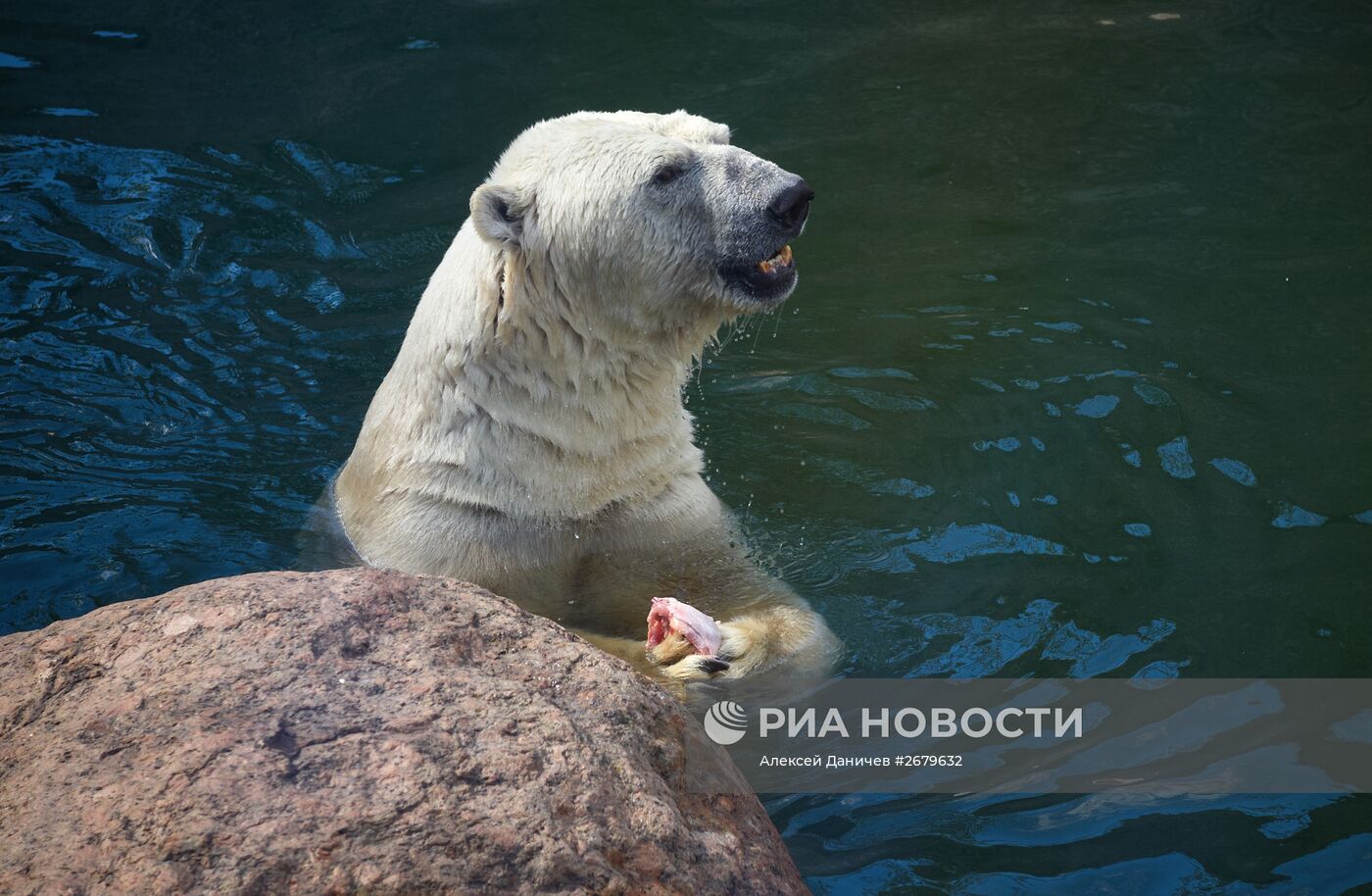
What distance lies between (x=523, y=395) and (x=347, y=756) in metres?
1.69

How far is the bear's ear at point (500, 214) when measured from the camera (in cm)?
360

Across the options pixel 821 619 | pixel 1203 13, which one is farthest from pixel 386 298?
pixel 1203 13

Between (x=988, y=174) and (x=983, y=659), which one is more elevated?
(x=988, y=174)

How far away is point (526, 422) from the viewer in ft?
12.6

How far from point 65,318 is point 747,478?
3371 mm

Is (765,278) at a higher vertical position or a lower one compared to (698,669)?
higher

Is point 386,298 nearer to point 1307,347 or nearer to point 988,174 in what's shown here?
point 988,174

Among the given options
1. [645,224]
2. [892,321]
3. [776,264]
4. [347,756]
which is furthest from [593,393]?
[892,321]

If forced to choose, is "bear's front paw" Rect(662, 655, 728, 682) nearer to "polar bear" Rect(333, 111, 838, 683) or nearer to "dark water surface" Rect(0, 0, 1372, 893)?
"polar bear" Rect(333, 111, 838, 683)

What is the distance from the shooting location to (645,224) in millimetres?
3691

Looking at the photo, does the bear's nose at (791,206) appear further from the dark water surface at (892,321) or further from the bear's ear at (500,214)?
the dark water surface at (892,321)

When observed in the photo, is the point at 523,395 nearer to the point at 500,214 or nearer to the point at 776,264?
the point at 500,214

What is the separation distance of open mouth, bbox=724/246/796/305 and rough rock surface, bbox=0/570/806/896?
135 centimetres

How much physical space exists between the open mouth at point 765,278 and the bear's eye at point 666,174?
0.30 m
